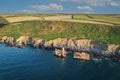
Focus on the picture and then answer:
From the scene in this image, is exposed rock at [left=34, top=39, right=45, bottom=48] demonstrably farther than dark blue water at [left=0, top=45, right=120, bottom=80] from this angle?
Yes

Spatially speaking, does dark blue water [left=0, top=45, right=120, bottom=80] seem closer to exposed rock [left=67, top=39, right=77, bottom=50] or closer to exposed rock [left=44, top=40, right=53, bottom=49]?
exposed rock [left=67, top=39, right=77, bottom=50]

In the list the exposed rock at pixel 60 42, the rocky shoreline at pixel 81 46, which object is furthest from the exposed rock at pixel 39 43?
the exposed rock at pixel 60 42

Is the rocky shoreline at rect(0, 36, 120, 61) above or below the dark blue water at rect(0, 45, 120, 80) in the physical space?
above

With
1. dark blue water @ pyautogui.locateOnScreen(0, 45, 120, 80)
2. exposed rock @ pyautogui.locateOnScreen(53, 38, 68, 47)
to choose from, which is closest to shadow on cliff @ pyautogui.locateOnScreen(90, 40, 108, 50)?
exposed rock @ pyautogui.locateOnScreen(53, 38, 68, 47)

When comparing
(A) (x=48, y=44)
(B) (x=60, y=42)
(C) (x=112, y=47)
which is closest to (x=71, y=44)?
(B) (x=60, y=42)

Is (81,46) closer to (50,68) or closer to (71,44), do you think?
(71,44)

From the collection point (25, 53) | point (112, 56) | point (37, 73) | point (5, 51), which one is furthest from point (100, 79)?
point (5, 51)

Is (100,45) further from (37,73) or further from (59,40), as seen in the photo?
(37,73)
